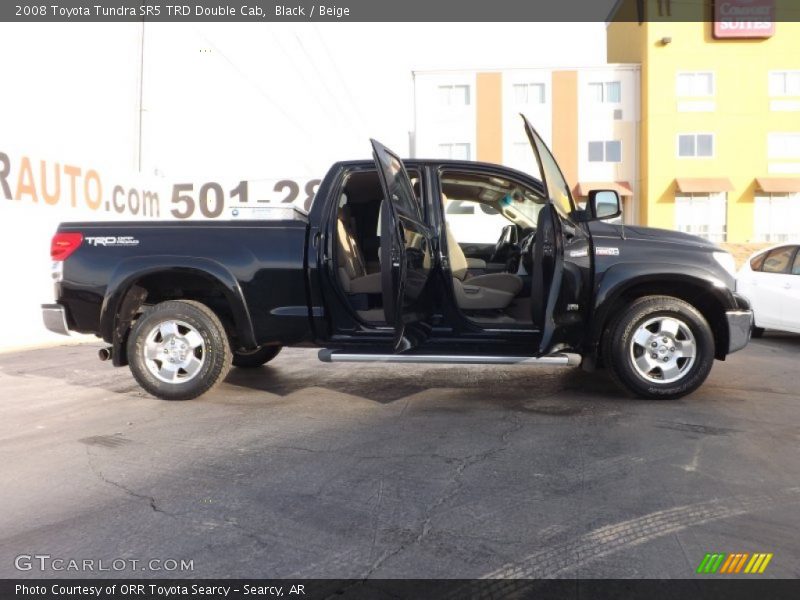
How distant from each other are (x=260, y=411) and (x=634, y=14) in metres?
40.1

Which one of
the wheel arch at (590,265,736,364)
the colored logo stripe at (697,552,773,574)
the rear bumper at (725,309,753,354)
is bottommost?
the colored logo stripe at (697,552,773,574)

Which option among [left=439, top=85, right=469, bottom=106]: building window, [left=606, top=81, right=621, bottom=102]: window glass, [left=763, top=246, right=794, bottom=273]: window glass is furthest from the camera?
[left=439, top=85, right=469, bottom=106]: building window

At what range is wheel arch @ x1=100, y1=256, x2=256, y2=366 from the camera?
5109 millimetres

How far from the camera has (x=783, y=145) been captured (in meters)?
34.9

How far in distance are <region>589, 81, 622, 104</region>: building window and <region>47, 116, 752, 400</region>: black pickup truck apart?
3405cm

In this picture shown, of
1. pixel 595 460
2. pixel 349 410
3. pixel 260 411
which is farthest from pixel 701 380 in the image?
pixel 260 411

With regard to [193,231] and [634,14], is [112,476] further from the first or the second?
[634,14]

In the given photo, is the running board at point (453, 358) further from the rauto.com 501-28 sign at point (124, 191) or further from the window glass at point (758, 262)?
the rauto.com 501-28 sign at point (124, 191)

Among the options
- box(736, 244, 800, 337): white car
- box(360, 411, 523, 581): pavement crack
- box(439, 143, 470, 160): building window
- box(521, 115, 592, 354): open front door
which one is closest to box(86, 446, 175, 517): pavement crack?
box(360, 411, 523, 581): pavement crack

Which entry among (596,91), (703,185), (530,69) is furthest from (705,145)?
(530,69)

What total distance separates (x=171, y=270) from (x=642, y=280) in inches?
143

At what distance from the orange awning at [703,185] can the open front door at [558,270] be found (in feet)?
109

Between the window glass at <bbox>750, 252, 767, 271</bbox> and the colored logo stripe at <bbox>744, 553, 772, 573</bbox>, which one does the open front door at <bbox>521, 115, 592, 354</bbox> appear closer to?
the colored logo stripe at <bbox>744, 553, 772, 573</bbox>
